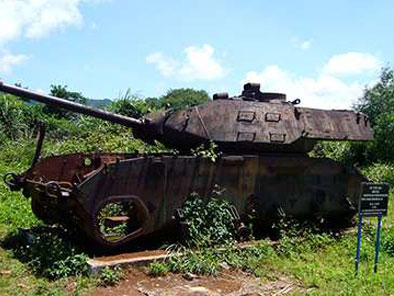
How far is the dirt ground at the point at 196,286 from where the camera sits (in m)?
6.21

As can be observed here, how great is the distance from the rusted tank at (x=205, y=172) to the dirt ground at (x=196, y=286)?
0.81 meters

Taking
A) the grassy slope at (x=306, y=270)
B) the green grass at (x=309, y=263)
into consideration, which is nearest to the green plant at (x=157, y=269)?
the green grass at (x=309, y=263)

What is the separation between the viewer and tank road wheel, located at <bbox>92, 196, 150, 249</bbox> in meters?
6.96

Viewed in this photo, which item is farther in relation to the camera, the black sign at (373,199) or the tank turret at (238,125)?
the tank turret at (238,125)

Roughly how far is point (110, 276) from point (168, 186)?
1708 mm

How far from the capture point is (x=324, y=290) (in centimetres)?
651

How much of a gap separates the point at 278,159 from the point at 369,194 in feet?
5.86

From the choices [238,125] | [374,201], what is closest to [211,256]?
[238,125]

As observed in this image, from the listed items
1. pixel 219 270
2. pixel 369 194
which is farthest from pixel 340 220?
pixel 219 270

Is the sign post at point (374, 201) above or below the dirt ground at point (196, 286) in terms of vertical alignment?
above

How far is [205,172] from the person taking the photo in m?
8.07

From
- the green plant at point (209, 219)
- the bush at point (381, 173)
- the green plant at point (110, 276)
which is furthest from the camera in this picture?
the bush at point (381, 173)

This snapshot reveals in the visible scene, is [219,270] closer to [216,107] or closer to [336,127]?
[216,107]

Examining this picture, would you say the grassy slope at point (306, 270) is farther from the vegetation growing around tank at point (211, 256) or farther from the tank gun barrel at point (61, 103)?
the tank gun barrel at point (61, 103)
